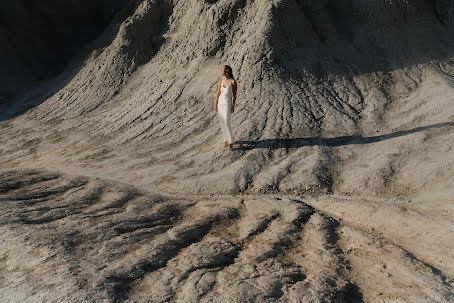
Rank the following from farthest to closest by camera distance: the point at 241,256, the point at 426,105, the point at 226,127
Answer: the point at 426,105 < the point at 226,127 < the point at 241,256

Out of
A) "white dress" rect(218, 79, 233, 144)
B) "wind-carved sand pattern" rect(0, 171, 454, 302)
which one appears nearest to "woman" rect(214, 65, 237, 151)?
"white dress" rect(218, 79, 233, 144)

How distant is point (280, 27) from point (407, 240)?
5.22m

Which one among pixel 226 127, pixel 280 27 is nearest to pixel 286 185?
pixel 226 127

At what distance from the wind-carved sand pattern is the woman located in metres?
1.43

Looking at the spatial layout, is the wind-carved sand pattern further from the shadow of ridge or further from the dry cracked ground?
the shadow of ridge

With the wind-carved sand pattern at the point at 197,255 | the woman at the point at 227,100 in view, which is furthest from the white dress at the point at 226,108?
the wind-carved sand pattern at the point at 197,255

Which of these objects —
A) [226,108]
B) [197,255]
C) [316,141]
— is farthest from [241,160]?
[197,255]

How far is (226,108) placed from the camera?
5832mm

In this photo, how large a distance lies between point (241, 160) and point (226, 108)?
0.77m

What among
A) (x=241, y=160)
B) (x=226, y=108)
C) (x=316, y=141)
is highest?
(x=226, y=108)

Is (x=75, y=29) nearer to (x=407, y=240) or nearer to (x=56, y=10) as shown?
(x=56, y=10)

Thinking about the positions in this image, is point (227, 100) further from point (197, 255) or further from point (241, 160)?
point (197, 255)

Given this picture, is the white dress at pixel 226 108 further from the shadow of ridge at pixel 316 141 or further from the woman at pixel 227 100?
the shadow of ridge at pixel 316 141

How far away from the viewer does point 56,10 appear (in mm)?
12688
